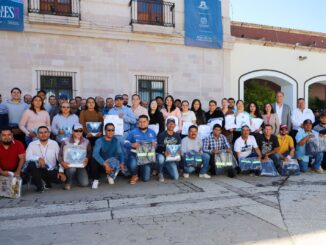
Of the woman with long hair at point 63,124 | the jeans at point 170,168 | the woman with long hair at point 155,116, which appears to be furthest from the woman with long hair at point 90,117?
the jeans at point 170,168

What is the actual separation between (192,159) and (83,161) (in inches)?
93.4

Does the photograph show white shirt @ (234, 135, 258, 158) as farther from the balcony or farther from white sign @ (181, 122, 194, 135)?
the balcony

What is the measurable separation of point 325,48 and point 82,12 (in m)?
11.8

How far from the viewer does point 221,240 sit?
373 cm

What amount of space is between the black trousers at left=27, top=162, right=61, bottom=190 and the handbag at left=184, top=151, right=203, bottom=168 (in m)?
2.76

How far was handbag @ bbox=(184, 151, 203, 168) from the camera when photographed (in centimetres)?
725

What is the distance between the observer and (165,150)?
7.16 metres

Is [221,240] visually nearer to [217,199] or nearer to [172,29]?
[217,199]

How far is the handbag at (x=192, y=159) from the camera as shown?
285 inches

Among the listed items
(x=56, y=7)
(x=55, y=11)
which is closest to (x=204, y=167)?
(x=55, y=11)

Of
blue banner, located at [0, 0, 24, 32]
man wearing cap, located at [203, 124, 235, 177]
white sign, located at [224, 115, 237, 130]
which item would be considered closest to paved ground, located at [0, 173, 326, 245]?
man wearing cap, located at [203, 124, 235, 177]

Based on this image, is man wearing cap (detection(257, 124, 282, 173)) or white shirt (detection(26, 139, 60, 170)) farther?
man wearing cap (detection(257, 124, 282, 173))

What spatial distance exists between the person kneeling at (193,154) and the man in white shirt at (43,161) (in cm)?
266

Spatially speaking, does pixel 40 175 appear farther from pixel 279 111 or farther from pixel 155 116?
pixel 279 111
